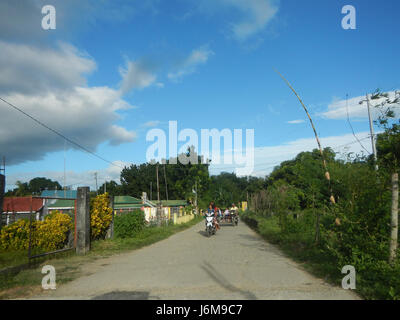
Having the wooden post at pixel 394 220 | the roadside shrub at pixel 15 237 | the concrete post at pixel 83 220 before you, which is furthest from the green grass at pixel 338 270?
→ the roadside shrub at pixel 15 237

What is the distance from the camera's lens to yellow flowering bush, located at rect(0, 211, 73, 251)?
32.9 feet

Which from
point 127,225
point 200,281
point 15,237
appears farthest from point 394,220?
point 127,225

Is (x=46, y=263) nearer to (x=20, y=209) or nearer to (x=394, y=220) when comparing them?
(x=394, y=220)

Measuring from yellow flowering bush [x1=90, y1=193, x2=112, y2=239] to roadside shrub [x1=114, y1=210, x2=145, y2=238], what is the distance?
138 centimetres

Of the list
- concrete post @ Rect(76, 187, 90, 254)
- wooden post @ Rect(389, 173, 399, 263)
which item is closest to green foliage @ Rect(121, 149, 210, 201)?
concrete post @ Rect(76, 187, 90, 254)

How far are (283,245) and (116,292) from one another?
26.9 feet

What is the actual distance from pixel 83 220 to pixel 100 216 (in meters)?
2.14

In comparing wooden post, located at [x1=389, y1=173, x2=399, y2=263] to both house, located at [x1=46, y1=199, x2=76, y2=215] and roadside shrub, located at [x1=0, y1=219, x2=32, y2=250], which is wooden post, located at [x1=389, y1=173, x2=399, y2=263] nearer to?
roadside shrub, located at [x1=0, y1=219, x2=32, y2=250]

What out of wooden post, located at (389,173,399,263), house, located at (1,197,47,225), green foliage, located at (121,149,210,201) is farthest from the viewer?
green foliage, located at (121,149,210,201)

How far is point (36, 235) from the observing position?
32.9ft

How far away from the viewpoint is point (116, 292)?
5809 mm

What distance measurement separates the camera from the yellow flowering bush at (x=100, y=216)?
43.1 ft

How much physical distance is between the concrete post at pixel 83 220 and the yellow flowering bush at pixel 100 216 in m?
1.04
